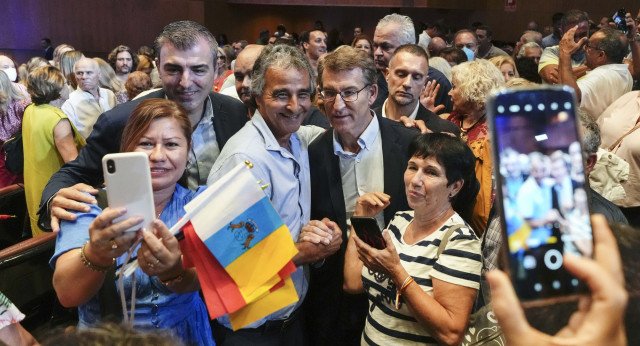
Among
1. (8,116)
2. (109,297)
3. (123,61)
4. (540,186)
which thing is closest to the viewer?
(540,186)

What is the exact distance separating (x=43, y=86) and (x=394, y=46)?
2610mm

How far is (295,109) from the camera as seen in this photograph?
7.25ft

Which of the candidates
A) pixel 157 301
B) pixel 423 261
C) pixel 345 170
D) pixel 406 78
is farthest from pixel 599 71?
pixel 157 301


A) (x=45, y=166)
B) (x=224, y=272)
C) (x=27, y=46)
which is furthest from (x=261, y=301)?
(x=27, y=46)

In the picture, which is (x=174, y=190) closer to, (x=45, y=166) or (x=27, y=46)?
(x=45, y=166)

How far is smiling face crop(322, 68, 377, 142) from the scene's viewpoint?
2377 mm

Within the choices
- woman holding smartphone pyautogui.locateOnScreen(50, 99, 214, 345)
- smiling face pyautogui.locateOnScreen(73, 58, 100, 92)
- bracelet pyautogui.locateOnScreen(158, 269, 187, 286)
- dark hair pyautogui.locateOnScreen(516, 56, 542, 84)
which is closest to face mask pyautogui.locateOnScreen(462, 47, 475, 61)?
dark hair pyautogui.locateOnScreen(516, 56, 542, 84)

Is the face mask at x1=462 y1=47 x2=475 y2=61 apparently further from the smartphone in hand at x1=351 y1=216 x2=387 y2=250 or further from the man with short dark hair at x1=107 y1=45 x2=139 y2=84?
the smartphone in hand at x1=351 y1=216 x2=387 y2=250

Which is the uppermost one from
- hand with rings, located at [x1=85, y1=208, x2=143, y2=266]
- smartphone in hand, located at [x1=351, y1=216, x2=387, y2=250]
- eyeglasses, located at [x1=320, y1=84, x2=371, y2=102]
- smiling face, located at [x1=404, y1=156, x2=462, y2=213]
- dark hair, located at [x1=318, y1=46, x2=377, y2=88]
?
dark hair, located at [x1=318, y1=46, x2=377, y2=88]

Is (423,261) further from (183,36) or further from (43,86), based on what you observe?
(43,86)

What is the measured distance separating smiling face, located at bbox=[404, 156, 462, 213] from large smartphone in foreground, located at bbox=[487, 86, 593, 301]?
1.29 meters

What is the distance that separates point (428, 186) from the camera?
6.93 feet

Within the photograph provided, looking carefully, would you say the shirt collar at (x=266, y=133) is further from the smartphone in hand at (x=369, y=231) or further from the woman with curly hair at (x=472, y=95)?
the woman with curly hair at (x=472, y=95)

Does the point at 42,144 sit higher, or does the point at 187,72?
the point at 187,72
